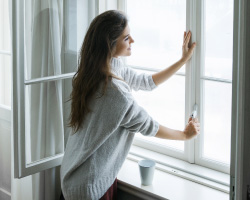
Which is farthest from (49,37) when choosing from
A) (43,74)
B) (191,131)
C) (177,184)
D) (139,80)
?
(177,184)

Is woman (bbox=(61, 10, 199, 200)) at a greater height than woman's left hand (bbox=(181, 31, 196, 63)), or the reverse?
woman's left hand (bbox=(181, 31, 196, 63))

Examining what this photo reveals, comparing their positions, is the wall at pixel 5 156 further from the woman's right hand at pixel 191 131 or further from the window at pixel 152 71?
the woman's right hand at pixel 191 131

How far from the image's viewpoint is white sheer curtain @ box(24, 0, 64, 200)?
209 cm

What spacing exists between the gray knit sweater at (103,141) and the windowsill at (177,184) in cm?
20

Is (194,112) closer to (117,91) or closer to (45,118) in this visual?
(117,91)

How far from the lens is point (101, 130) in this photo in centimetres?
187

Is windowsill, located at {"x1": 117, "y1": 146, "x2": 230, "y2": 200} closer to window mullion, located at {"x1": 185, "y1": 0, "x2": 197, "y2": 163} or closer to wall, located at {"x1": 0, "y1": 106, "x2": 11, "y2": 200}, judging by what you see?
window mullion, located at {"x1": 185, "y1": 0, "x2": 197, "y2": 163}

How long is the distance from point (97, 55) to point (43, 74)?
1.26ft

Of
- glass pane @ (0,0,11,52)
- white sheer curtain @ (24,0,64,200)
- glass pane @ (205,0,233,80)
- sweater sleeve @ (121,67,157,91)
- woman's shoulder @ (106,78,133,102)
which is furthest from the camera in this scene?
glass pane @ (0,0,11,52)

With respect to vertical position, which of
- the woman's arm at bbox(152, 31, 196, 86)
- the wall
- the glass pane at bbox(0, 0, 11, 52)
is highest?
the glass pane at bbox(0, 0, 11, 52)

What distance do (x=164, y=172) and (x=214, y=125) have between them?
1.19 ft

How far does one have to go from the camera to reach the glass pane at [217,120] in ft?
6.79

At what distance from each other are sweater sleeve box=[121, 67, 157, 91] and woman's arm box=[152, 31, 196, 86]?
3 centimetres

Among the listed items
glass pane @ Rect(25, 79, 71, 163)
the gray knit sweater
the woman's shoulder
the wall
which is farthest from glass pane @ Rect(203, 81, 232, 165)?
the wall
